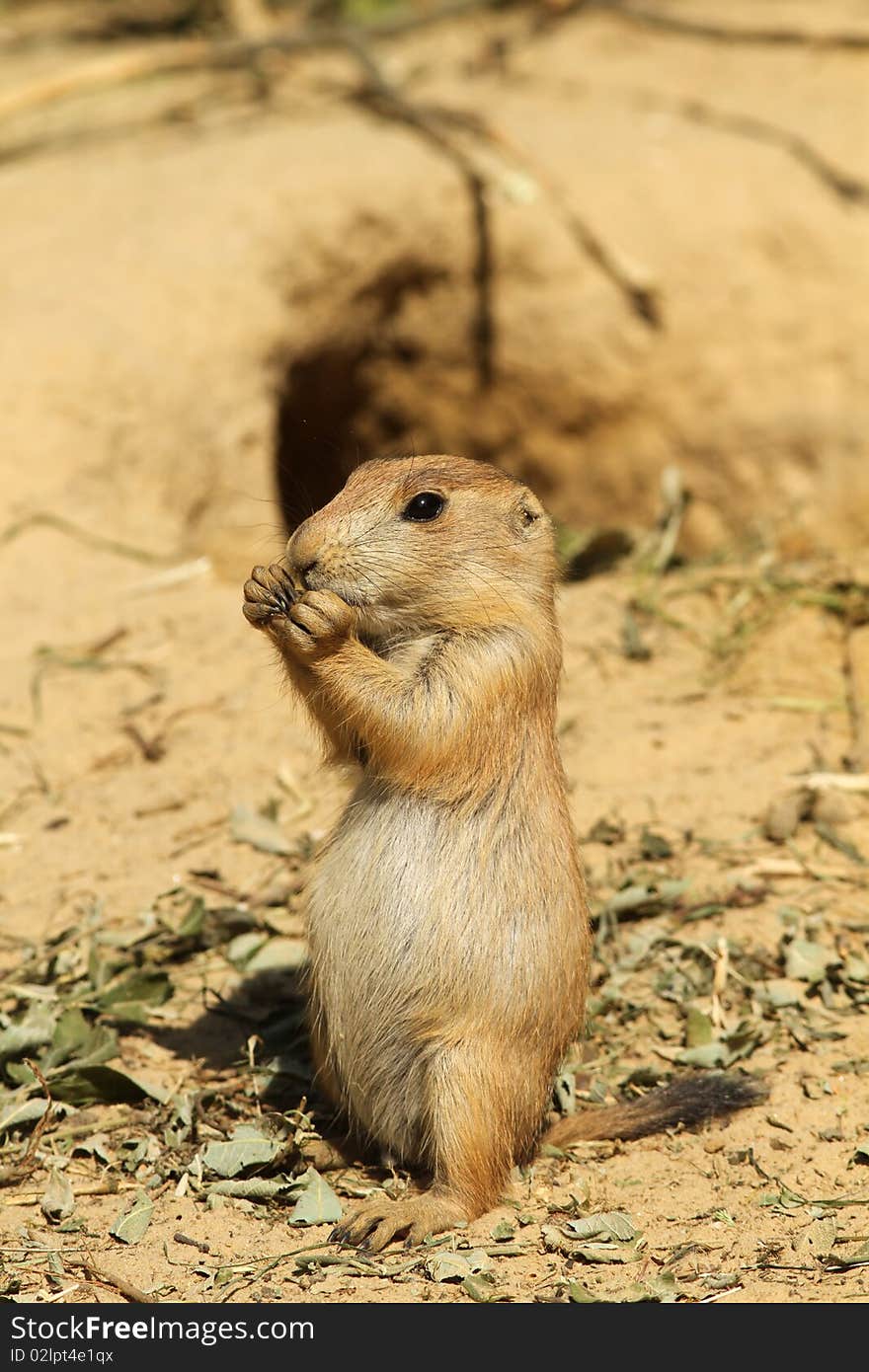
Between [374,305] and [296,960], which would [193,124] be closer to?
[374,305]

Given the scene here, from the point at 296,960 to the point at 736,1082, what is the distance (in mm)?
1552

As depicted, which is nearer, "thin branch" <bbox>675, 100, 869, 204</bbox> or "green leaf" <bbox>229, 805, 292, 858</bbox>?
"green leaf" <bbox>229, 805, 292, 858</bbox>

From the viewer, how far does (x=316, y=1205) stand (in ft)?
13.1

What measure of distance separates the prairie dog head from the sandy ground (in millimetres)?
1533

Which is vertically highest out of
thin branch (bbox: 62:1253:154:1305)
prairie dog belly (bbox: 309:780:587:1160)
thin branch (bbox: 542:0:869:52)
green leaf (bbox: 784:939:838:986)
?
thin branch (bbox: 542:0:869:52)

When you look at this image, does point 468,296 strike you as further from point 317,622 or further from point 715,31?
point 317,622

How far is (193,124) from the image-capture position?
32.7 feet

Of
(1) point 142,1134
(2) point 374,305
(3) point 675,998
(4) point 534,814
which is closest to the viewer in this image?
(4) point 534,814

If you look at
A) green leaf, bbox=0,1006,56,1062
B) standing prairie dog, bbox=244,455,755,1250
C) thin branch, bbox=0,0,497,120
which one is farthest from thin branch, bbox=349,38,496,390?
green leaf, bbox=0,1006,56,1062

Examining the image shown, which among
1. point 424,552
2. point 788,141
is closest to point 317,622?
point 424,552

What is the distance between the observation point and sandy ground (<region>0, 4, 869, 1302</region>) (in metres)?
4.02

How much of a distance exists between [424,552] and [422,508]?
0.13m

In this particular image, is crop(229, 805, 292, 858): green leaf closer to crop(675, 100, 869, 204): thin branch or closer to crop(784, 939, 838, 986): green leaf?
crop(784, 939, 838, 986): green leaf
